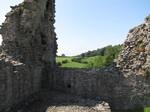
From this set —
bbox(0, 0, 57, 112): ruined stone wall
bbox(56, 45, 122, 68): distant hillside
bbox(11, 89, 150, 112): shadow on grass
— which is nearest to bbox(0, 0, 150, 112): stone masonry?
bbox(0, 0, 57, 112): ruined stone wall

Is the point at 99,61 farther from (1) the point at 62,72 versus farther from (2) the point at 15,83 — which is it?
(2) the point at 15,83

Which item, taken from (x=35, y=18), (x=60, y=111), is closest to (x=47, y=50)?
(x=35, y=18)

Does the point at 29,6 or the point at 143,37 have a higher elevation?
the point at 29,6

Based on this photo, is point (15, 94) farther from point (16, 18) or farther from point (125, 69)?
point (125, 69)

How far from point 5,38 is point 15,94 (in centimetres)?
422

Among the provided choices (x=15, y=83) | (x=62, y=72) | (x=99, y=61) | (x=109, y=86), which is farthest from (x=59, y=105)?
(x=99, y=61)

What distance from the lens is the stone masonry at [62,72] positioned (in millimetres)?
7339

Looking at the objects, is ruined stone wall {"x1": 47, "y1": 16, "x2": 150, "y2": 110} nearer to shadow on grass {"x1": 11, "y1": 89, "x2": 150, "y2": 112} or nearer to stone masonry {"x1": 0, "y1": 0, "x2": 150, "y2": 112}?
stone masonry {"x1": 0, "y1": 0, "x2": 150, "y2": 112}

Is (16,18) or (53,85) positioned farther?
(53,85)

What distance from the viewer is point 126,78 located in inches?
316

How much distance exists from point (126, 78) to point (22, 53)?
748 cm

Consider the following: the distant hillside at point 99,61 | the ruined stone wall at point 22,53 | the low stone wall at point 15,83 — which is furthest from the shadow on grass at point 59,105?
Result: the distant hillside at point 99,61

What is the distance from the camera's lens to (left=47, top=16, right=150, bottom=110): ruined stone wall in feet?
25.1

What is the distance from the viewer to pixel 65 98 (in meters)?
8.45
